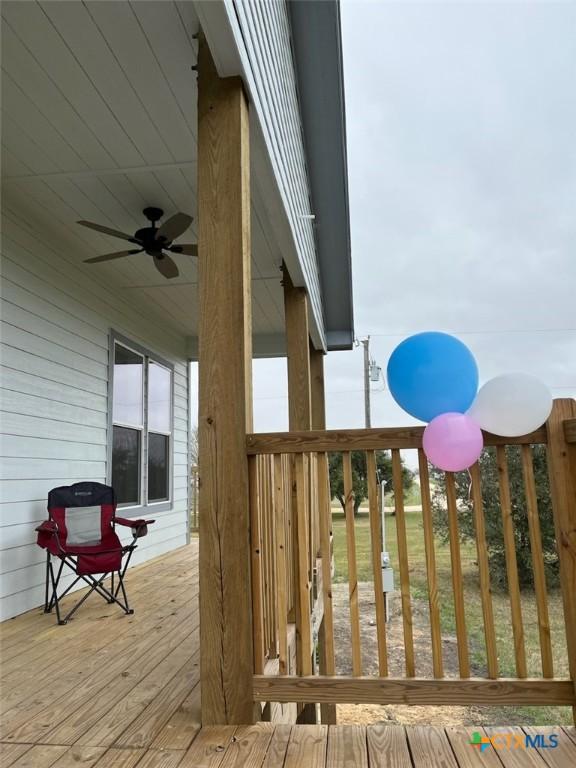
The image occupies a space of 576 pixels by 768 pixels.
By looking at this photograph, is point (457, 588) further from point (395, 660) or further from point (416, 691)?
point (395, 660)

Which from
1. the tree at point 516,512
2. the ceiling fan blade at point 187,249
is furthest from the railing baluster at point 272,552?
the tree at point 516,512

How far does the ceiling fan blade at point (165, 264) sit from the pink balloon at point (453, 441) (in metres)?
2.92

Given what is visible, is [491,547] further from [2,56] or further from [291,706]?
[2,56]

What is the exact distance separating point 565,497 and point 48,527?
3.22 m

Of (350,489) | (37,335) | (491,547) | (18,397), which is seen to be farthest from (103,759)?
(491,547)

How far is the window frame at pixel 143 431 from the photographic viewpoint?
5379 mm

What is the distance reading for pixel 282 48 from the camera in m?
3.78

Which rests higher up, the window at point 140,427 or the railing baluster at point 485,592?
the window at point 140,427

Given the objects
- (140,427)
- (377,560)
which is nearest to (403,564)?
(377,560)

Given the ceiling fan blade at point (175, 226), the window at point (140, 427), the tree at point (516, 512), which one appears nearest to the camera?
the ceiling fan blade at point (175, 226)

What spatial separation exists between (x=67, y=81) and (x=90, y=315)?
2.59m

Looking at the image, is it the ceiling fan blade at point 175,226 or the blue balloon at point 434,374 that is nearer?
the blue balloon at point 434,374

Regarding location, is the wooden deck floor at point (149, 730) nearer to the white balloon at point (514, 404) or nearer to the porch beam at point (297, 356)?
the white balloon at point (514, 404)

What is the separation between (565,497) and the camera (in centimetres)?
188
